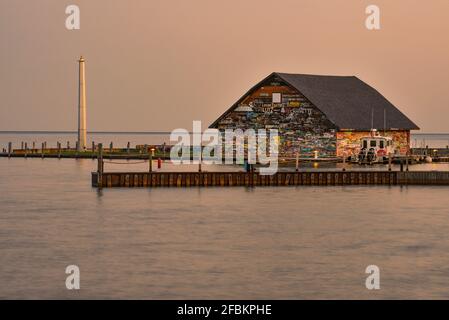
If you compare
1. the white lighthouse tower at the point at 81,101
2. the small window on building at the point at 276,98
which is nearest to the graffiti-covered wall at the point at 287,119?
the small window on building at the point at 276,98

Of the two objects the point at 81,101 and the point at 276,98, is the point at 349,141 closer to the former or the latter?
the point at 276,98

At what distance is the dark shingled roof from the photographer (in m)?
84.0

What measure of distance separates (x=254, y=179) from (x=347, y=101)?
30195 millimetres

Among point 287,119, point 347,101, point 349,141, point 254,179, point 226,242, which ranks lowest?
point 226,242

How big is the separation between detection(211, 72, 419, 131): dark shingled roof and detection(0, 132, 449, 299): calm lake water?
63.2ft

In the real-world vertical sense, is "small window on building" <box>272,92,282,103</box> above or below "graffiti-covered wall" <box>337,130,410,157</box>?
above

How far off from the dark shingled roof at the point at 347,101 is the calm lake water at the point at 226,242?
19251mm

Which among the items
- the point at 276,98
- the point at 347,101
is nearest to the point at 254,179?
the point at 276,98

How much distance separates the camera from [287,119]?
275 ft

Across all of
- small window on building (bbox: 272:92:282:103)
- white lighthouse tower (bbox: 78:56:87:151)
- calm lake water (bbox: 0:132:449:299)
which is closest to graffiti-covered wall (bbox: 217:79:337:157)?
small window on building (bbox: 272:92:282:103)

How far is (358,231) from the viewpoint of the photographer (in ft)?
143

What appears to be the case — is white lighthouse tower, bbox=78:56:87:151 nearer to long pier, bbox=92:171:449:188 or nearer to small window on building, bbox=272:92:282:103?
small window on building, bbox=272:92:282:103

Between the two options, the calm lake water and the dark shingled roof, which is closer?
the calm lake water
